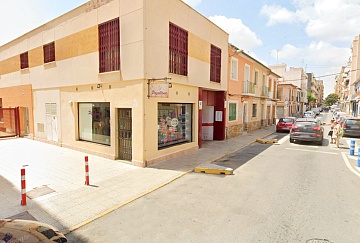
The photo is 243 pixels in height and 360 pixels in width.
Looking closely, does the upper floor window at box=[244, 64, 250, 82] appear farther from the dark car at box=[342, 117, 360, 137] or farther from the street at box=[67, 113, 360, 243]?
the street at box=[67, 113, 360, 243]

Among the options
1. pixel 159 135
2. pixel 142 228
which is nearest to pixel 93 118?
pixel 159 135

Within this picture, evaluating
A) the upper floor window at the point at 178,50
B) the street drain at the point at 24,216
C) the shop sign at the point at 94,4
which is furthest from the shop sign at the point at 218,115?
the street drain at the point at 24,216

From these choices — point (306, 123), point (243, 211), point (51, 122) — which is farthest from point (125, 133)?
point (306, 123)

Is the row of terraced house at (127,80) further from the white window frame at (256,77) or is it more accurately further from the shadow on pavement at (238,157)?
the white window frame at (256,77)

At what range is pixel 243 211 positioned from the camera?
15.1 feet

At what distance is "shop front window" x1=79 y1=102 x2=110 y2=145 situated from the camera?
9.45m

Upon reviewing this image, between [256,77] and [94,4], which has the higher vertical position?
[94,4]

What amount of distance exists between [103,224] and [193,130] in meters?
7.25

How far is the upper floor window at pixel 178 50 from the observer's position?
29.4 feet

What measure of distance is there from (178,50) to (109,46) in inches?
116

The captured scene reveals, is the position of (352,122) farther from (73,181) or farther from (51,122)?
(51,122)

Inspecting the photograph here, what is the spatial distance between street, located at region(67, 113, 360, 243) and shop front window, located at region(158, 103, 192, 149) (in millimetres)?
2626

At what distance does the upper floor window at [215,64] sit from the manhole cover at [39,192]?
9.37 meters

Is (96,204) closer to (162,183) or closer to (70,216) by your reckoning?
(70,216)
